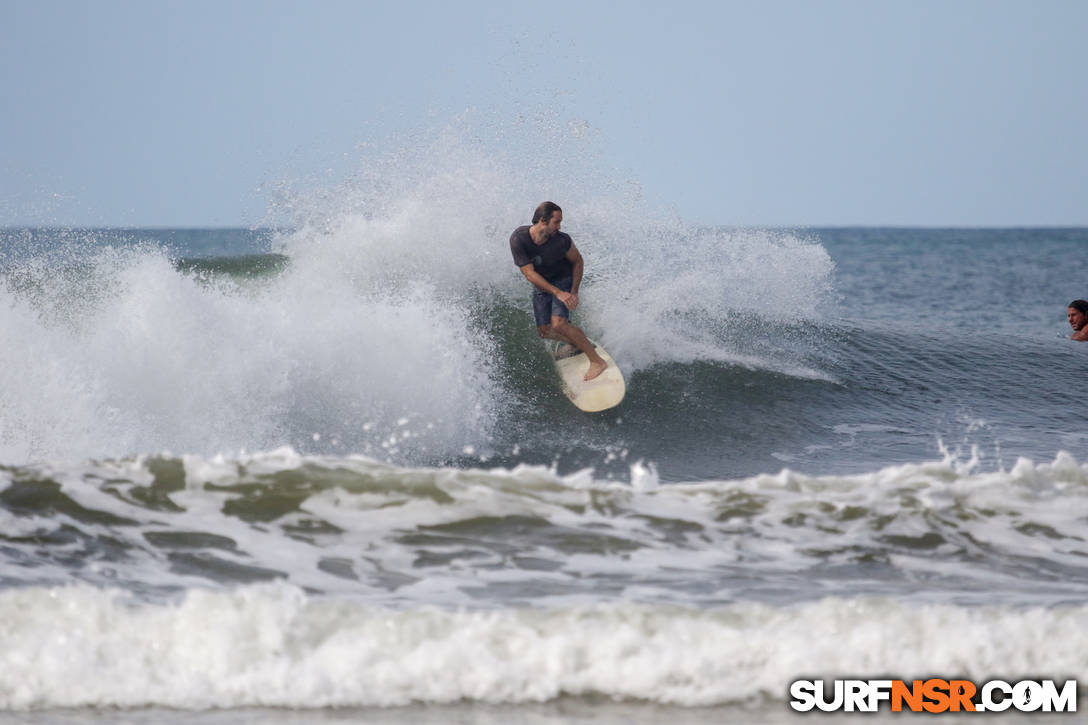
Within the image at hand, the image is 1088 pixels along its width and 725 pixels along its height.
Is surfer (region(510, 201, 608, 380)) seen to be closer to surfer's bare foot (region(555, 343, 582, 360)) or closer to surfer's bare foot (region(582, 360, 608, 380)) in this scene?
surfer's bare foot (region(582, 360, 608, 380))

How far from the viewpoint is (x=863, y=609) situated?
3957 mm

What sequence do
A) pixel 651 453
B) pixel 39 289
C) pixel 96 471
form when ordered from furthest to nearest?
pixel 39 289 → pixel 651 453 → pixel 96 471

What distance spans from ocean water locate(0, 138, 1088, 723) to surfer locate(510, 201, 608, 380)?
0.68 m

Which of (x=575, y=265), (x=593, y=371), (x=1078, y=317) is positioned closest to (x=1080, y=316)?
(x=1078, y=317)

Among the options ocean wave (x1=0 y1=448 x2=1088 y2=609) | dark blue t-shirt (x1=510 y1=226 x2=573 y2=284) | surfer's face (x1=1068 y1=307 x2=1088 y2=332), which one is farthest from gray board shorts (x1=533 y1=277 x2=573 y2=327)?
surfer's face (x1=1068 y1=307 x2=1088 y2=332)

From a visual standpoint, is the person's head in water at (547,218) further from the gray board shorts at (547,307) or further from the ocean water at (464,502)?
the ocean water at (464,502)

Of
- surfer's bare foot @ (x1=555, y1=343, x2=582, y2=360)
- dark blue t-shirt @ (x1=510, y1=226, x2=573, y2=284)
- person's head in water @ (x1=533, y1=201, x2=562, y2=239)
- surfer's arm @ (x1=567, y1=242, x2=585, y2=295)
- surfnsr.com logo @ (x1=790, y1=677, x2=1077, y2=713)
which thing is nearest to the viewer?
surfnsr.com logo @ (x1=790, y1=677, x2=1077, y2=713)

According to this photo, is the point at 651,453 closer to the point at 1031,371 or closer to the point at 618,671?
the point at 618,671

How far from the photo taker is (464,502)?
5070mm

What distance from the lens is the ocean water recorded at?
372 cm

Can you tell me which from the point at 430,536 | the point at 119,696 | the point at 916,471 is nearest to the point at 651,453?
the point at 916,471

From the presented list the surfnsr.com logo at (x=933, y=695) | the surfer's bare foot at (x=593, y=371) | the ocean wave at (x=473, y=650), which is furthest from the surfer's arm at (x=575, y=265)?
the surfnsr.com logo at (x=933, y=695)

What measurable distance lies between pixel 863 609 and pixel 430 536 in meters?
2.05

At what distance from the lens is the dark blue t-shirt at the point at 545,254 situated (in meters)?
7.62
